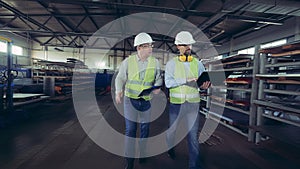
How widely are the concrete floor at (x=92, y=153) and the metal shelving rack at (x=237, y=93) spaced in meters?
0.35

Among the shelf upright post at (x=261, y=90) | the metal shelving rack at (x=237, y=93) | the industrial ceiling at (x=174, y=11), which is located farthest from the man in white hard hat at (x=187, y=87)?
the industrial ceiling at (x=174, y=11)

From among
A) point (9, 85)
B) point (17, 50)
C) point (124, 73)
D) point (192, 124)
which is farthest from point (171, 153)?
point (17, 50)

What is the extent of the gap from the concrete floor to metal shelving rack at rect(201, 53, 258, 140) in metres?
0.35

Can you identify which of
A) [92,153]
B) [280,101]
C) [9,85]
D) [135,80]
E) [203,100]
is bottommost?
[92,153]

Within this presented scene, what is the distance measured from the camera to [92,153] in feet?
7.92

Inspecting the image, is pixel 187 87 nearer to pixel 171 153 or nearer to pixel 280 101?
pixel 171 153

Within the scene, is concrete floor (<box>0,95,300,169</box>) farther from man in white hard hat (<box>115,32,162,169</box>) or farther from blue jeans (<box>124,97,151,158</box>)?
man in white hard hat (<box>115,32,162,169</box>)

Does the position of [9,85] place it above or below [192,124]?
above

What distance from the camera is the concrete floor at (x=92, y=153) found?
2.06 meters

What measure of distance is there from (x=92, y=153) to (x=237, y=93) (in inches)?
148

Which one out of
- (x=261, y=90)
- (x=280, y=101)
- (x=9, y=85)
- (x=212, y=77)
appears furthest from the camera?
(x=9, y=85)

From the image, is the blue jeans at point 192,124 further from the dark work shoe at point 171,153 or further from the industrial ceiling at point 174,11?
the industrial ceiling at point 174,11

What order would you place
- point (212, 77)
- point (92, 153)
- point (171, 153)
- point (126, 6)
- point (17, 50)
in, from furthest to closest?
point (17, 50) < point (126, 6) < point (92, 153) < point (171, 153) < point (212, 77)

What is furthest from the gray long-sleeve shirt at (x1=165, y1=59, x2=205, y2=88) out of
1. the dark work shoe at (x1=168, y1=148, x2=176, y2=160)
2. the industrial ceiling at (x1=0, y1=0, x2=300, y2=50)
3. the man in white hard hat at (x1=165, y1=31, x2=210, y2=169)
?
the industrial ceiling at (x1=0, y1=0, x2=300, y2=50)
